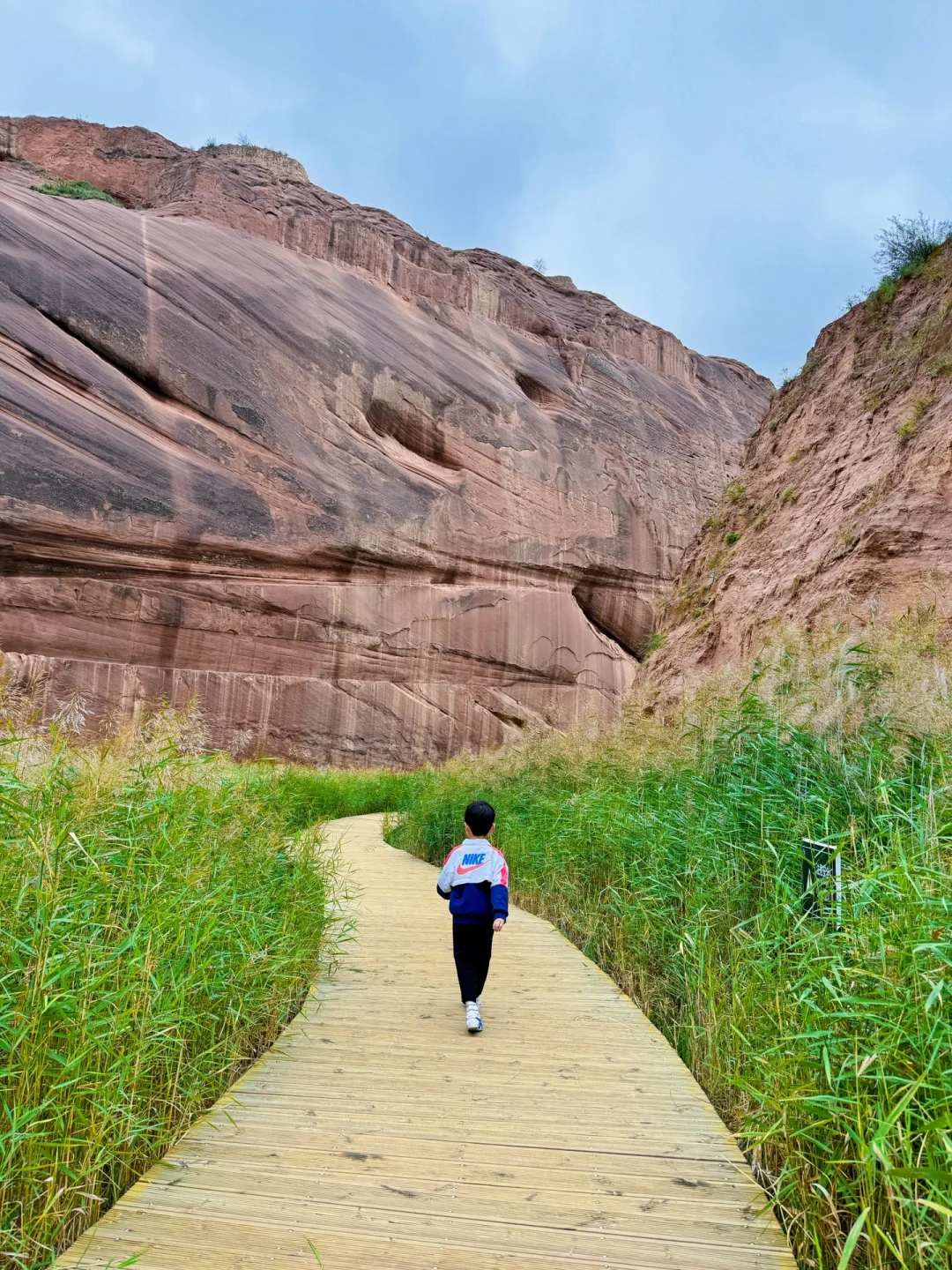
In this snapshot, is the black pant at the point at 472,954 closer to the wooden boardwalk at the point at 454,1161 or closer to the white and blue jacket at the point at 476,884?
the white and blue jacket at the point at 476,884

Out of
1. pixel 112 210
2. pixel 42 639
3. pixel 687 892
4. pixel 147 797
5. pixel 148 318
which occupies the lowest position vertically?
pixel 687 892

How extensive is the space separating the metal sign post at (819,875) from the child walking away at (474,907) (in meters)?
1.39

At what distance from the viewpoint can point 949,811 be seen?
11.1 ft

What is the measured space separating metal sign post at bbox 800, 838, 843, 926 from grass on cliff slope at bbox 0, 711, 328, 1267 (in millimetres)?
2321

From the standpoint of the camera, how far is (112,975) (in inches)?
104

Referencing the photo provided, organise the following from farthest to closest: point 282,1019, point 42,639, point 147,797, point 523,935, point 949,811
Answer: point 42,639 → point 523,935 → point 147,797 → point 282,1019 → point 949,811

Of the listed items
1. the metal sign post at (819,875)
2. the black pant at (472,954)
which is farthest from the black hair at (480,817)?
the metal sign post at (819,875)

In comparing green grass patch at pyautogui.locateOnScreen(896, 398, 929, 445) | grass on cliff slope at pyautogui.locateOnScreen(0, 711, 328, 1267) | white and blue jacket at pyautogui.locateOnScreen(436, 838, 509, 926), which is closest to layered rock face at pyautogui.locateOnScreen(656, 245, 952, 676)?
green grass patch at pyautogui.locateOnScreen(896, 398, 929, 445)

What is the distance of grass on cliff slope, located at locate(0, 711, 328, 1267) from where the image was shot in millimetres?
2242

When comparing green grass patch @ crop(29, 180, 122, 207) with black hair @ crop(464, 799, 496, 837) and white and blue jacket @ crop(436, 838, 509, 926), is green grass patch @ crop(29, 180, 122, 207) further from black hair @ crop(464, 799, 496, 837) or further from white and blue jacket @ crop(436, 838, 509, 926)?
white and blue jacket @ crop(436, 838, 509, 926)

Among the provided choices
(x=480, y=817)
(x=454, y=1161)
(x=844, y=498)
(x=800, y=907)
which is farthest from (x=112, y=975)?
(x=844, y=498)

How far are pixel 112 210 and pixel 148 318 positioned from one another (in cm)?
491

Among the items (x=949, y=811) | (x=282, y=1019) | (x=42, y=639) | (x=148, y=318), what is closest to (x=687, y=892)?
(x=949, y=811)

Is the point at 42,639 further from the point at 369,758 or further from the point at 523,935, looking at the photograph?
the point at 523,935
